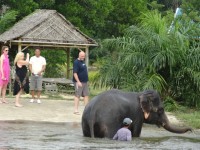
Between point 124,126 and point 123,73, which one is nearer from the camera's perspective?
point 124,126

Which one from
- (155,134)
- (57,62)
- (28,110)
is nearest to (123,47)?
(28,110)

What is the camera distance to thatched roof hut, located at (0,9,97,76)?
26828 millimetres

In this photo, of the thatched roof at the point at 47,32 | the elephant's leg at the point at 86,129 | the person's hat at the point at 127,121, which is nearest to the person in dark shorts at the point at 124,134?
the person's hat at the point at 127,121

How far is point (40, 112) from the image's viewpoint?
1692 centimetres

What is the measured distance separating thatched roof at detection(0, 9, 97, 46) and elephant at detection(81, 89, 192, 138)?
47.9 ft

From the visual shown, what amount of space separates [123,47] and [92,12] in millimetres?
14688

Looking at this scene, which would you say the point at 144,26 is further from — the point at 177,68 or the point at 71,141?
the point at 71,141

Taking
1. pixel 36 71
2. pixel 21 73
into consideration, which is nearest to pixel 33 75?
pixel 36 71

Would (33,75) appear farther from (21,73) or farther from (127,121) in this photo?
(127,121)

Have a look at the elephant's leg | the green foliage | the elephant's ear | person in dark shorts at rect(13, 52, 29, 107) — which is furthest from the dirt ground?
the green foliage

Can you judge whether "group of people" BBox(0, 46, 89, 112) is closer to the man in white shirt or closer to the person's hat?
the man in white shirt

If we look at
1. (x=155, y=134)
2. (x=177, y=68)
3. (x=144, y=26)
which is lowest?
(x=155, y=134)

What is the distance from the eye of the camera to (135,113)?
12305mm

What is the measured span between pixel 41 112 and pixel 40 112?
3 cm
